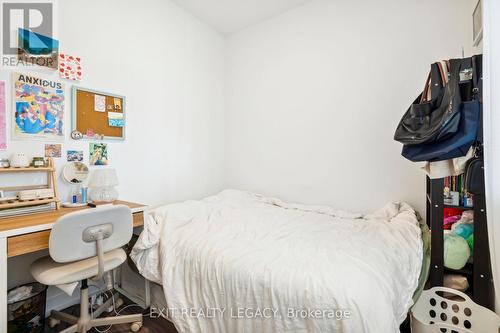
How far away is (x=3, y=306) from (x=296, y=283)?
1.35m

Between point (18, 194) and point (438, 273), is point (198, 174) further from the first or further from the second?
point (438, 273)

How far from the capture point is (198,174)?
280 cm

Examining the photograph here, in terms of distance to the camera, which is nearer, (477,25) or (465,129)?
(465,129)

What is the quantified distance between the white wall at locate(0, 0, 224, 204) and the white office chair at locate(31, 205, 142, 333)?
69 centimetres

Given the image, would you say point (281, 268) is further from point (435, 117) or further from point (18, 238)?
point (18, 238)

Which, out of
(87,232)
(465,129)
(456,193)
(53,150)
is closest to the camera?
(465,129)

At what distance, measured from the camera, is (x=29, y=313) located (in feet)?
4.81

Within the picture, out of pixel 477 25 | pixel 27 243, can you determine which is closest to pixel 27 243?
pixel 27 243

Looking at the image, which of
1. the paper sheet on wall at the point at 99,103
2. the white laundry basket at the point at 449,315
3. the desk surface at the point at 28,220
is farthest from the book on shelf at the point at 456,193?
the paper sheet on wall at the point at 99,103

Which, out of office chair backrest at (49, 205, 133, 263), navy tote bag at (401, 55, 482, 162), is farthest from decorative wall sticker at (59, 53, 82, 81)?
navy tote bag at (401, 55, 482, 162)

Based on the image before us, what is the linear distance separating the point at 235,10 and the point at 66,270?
2719 mm

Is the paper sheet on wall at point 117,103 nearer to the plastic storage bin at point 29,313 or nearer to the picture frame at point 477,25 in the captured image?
the plastic storage bin at point 29,313

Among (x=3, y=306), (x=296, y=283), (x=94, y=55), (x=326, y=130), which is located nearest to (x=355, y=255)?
(x=296, y=283)

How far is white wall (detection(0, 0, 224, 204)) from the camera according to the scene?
186cm
